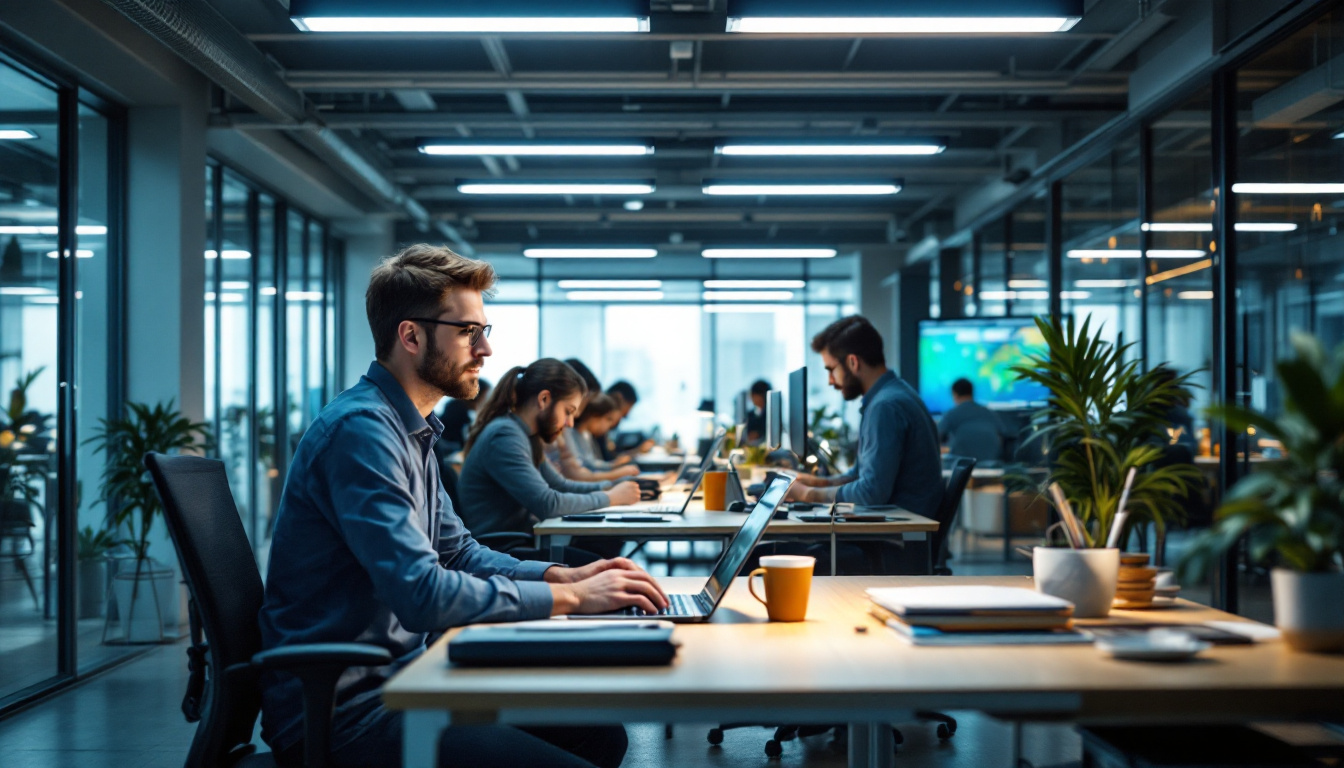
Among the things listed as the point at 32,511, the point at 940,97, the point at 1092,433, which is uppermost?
the point at 940,97

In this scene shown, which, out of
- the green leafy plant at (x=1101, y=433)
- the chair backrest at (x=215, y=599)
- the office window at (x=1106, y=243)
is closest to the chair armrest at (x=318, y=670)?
the chair backrest at (x=215, y=599)

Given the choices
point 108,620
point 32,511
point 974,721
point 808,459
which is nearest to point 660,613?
point 974,721

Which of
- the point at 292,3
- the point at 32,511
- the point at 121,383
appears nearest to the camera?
the point at 292,3

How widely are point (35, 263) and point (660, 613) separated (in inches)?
155

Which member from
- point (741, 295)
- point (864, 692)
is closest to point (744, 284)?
point (741, 295)

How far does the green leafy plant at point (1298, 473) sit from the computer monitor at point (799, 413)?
2.79m

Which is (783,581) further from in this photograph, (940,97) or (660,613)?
(940,97)

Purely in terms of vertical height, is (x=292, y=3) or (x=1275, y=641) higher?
(x=292, y=3)

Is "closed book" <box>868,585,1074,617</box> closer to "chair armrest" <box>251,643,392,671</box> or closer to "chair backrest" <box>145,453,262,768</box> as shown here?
"chair armrest" <box>251,643,392,671</box>

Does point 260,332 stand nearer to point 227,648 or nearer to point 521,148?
point 521,148

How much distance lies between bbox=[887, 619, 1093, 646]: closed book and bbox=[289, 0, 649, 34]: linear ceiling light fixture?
9.72 ft

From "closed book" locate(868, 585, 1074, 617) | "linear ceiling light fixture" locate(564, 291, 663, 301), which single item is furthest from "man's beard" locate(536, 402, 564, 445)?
"linear ceiling light fixture" locate(564, 291, 663, 301)

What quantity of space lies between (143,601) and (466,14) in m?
3.63

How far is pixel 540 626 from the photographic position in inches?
68.8
